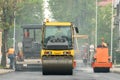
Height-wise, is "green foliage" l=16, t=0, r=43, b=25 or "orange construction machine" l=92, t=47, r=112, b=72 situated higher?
"green foliage" l=16, t=0, r=43, b=25

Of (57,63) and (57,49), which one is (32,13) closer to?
(57,49)

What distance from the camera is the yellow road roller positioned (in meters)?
35.1

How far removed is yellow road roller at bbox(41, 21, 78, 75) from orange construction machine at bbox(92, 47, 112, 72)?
33.7 ft

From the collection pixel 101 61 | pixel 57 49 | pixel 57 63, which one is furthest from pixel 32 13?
pixel 57 63

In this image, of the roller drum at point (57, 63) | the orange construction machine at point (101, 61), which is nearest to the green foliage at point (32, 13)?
the orange construction machine at point (101, 61)

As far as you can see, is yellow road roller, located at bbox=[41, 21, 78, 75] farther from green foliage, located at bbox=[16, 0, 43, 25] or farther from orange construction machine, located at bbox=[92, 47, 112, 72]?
green foliage, located at bbox=[16, 0, 43, 25]

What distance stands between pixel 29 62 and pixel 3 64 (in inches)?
314

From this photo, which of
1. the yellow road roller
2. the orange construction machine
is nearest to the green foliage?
the orange construction machine

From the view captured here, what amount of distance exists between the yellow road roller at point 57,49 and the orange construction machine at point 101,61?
10.3 meters

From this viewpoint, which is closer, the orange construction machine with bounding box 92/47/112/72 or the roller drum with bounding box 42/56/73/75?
the roller drum with bounding box 42/56/73/75

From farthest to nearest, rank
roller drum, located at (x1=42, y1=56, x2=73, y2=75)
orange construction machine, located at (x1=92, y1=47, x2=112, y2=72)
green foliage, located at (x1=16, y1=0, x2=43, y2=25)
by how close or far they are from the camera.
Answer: green foliage, located at (x1=16, y1=0, x2=43, y2=25) → orange construction machine, located at (x1=92, y1=47, x2=112, y2=72) → roller drum, located at (x1=42, y1=56, x2=73, y2=75)

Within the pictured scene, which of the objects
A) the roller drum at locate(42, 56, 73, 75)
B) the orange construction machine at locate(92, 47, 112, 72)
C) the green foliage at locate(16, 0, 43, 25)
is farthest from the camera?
the green foliage at locate(16, 0, 43, 25)

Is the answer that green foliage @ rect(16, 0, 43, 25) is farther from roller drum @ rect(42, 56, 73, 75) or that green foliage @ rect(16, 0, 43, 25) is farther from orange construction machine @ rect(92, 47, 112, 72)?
roller drum @ rect(42, 56, 73, 75)

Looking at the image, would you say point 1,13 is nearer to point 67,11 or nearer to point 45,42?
point 45,42
